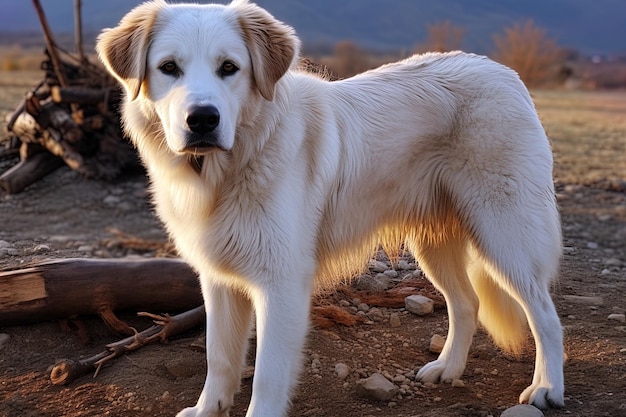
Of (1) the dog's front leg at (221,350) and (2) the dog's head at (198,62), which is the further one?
(1) the dog's front leg at (221,350)

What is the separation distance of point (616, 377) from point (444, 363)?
35.7 inches

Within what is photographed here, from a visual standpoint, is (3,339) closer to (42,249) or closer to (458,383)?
(42,249)

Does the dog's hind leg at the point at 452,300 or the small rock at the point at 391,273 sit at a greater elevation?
the dog's hind leg at the point at 452,300

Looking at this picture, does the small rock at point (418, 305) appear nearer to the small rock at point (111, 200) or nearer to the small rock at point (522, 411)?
the small rock at point (522, 411)

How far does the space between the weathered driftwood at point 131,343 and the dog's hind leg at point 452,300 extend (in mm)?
1425

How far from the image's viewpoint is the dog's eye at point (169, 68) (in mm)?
2951

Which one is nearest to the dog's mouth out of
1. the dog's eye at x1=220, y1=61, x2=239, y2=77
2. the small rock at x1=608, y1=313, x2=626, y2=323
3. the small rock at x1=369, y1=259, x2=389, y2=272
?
the dog's eye at x1=220, y1=61, x2=239, y2=77

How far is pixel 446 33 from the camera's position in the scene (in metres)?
26.5

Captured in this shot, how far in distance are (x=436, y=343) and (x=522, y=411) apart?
97cm

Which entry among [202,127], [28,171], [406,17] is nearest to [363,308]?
[202,127]

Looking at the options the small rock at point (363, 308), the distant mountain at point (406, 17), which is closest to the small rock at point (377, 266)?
the small rock at point (363, 308)

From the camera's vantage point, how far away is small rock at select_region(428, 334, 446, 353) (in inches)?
165

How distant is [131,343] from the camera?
401cm

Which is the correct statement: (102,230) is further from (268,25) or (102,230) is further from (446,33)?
(446,33)
